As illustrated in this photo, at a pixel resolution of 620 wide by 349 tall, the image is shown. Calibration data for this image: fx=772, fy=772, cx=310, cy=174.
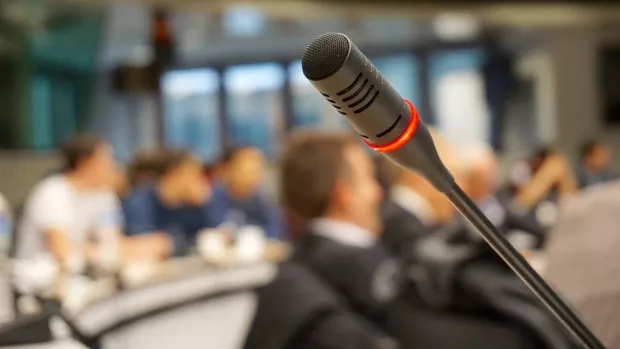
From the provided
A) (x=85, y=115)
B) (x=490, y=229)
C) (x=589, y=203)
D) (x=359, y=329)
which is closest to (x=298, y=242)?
(x=359, y=329)

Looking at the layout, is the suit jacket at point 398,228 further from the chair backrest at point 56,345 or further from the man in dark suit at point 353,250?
the chair backrest at point 56,345

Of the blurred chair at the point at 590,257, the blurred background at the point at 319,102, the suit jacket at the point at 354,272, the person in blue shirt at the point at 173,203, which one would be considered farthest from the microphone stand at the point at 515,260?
the blurred background at the point at 319,102

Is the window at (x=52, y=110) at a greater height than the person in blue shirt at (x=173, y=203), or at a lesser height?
greater

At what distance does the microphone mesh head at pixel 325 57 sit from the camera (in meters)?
0.39

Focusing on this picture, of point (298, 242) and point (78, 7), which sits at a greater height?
point (78, 7)

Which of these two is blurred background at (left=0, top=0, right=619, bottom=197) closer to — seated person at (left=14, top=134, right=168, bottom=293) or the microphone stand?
seated person at (left=14, top=134, right=168, bottom=293)

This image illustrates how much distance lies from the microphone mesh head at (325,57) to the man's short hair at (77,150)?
325 centimetres

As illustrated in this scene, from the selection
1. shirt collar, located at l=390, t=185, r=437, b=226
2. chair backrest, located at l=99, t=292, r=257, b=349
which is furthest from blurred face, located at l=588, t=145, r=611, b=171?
chair backrest, located at l=99, t=292, r=257, b=349

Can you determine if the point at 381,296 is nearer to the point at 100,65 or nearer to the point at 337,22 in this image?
the point at 337,22

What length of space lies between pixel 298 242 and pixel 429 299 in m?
0.37

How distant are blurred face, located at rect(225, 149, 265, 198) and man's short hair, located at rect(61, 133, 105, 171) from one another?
1.30 meters

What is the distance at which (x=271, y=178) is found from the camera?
299 inches

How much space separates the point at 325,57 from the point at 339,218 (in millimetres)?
1600

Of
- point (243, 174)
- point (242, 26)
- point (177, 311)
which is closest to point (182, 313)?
point (177, 311)
